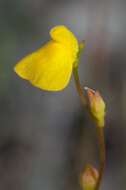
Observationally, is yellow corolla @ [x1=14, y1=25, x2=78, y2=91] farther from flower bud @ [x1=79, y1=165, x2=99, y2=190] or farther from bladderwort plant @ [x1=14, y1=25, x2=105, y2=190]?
flower bud @ [x1=79, y1=165, x2=99, y2=190]

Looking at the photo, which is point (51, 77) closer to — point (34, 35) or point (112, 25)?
point (34, 35)

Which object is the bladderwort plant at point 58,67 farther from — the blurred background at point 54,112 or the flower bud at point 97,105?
the blurred background at point 54,112

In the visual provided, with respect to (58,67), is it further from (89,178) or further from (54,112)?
(54,112)

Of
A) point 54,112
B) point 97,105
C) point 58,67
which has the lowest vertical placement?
point 54,112

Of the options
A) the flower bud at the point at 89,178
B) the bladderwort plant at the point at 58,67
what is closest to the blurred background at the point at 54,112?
the flower bud at the point at 89,178

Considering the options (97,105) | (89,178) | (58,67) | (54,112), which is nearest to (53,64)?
(58,67)
